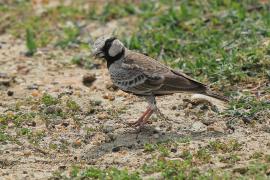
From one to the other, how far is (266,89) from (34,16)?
506 cm

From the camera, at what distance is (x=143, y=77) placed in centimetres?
810

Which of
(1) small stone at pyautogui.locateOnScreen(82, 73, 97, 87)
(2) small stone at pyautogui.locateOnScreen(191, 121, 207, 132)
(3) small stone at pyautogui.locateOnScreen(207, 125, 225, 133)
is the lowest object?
(2) small stone at pyautogui.locateOnScreen(191, 121, 207, 132)

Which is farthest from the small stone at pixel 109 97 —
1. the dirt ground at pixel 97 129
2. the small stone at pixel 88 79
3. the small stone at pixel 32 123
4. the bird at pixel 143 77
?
the small stone at pixel 32 123

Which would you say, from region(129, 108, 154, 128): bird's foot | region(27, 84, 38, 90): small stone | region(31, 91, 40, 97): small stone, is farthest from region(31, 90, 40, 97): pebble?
region(129, 108, 154, 128): bird's foot

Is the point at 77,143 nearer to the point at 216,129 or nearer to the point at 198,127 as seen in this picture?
the point at 198,127

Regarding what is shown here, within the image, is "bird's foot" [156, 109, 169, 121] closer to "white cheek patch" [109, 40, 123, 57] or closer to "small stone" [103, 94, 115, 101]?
"white cheek patch" [109, 40, 123, 57]

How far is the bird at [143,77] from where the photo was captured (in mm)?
7969

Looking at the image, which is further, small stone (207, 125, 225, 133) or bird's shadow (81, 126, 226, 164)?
small stone (207, 125, 225, 133)

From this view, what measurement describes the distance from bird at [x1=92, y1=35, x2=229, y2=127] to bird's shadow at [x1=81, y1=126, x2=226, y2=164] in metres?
0.16

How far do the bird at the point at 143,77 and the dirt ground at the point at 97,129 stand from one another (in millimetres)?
304

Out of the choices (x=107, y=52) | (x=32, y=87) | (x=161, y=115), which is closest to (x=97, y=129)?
(x=161, y=115)

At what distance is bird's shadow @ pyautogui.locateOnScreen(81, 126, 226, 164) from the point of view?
757 centimetres

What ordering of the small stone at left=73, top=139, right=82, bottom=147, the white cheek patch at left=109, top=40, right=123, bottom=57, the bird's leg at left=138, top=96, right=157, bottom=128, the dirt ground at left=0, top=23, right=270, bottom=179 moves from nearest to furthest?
the dirt ground at left=0, top=23, right=270, bottom=179
the small stone at left=73, top=139, right=82, bottom=147
the bird's leg at left=138, top=96, right=157, bottom=128
the white cheek patch at left=109, top=40, right=123, bottom=57

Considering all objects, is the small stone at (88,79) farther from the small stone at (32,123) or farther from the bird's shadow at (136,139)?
the bird's shadow at (136,139)
